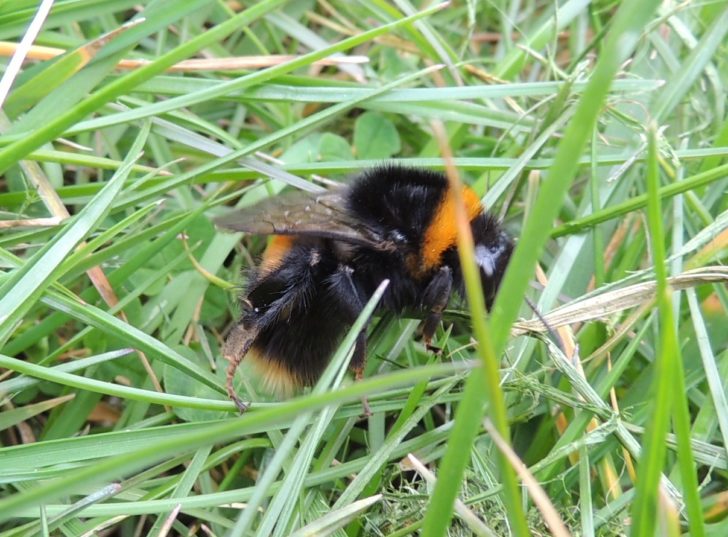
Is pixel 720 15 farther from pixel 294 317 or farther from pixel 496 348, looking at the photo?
pixel 496 348

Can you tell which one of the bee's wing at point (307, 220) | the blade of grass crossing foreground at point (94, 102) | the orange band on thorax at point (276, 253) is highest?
the blade of grass crossing foreground at point (94, 102)

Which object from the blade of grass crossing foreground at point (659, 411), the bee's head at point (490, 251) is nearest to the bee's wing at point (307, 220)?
the bee's head at point (490, 251)

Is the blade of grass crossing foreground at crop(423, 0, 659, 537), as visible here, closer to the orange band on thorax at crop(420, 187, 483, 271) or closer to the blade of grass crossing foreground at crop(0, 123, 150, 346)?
the orange band on thorax at crop(420, 187, 483, 271)

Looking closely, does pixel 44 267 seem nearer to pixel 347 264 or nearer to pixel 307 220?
pixel 307 220

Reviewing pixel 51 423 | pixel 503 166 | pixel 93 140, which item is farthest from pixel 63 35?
pixel 503 166

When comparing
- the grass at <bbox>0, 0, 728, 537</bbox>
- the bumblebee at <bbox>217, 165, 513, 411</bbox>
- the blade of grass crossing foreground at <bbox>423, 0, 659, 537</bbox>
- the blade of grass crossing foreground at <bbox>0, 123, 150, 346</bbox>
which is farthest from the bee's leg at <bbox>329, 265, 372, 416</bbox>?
the blade of grass crossing foreground at <bbox>423, 0, 659, 537</bbox>

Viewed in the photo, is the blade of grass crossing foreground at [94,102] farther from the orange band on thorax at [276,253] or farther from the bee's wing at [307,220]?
the orange band on thorax at [276,253]

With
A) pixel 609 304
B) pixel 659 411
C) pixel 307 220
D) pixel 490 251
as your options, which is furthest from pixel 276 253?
pixel 659 411
